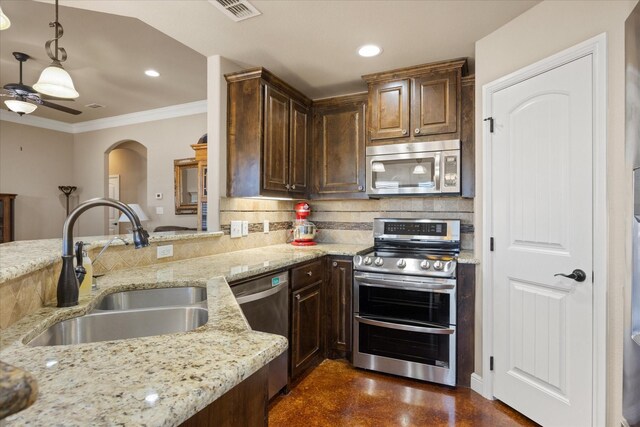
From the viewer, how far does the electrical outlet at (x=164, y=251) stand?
6.89 feet

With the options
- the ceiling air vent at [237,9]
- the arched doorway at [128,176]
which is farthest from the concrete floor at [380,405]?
the arched doorway at [128,176]

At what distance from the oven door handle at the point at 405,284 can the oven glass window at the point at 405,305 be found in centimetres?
4

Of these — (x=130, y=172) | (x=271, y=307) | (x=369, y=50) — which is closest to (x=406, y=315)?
(x=271, y=307)

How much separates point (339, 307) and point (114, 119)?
5.00 metres

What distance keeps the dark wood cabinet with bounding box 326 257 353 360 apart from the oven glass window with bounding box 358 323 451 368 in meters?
0.16

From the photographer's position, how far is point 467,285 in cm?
231

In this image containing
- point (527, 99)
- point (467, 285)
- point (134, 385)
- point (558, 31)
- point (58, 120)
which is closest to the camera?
point (134, 385)

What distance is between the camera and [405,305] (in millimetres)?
2426

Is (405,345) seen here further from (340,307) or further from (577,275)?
(577,275)

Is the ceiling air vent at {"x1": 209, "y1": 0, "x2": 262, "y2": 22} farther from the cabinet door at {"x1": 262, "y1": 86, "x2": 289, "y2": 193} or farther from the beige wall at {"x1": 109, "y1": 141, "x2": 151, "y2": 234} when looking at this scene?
the beige wall at {"x1": 109, "y1": 141, "x2": 151, "y2": 234}

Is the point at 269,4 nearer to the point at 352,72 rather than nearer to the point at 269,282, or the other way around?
the point at 352,72

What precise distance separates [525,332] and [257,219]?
2.16m

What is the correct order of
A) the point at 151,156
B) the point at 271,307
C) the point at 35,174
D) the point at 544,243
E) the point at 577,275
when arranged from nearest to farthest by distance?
the point at 577,275 → the point at 544,243 → the point at 271,307 → the point at 151,156 → the point at 35,174

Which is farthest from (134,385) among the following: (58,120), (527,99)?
(58,120)
